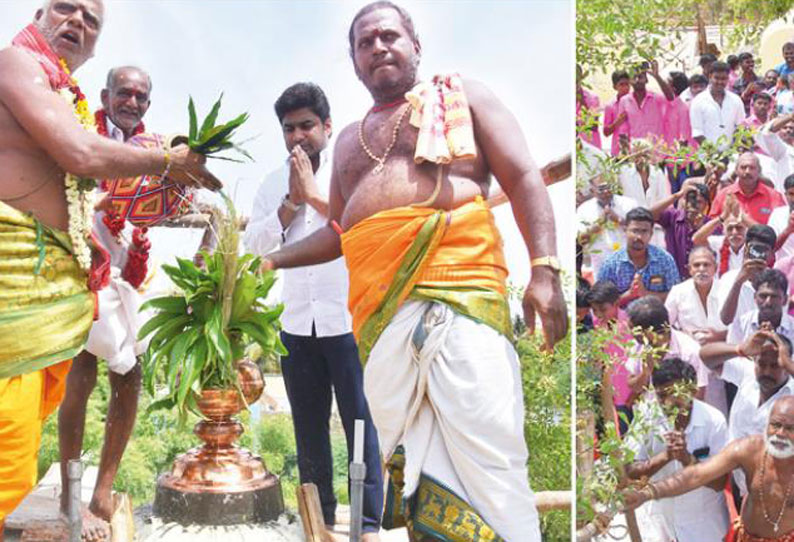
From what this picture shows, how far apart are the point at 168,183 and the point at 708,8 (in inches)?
87.9

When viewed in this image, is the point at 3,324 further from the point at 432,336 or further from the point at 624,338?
the point at 624,338

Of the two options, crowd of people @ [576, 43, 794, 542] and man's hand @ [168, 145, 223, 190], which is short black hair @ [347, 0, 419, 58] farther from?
crowd of people @ [576, 43, 794, 542]

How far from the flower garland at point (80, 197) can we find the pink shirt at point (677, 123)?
2203 millimetres

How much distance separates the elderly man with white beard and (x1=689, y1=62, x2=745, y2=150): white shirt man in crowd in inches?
32.1

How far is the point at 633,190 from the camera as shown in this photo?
4293 millimetres

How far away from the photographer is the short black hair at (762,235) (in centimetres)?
420

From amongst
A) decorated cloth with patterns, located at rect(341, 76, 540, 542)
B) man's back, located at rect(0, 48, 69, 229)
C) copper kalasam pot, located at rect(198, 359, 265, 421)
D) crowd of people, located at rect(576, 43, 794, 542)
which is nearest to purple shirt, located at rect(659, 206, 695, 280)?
crowd of people, located at rect(576, 43, 794, 542)

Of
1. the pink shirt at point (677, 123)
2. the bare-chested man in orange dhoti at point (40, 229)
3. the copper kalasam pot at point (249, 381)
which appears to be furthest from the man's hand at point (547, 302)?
the bare-chested man in orange dhoti at point (40, 229)

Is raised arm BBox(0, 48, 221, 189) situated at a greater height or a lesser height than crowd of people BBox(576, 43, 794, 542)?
greater

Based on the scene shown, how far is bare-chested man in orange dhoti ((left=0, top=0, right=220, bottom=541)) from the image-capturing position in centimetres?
334

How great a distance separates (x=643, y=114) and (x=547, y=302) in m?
1.10

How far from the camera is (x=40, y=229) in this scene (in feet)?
11.3

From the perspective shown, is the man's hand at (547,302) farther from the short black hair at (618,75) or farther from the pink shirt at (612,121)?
the short black hair at (618,75)

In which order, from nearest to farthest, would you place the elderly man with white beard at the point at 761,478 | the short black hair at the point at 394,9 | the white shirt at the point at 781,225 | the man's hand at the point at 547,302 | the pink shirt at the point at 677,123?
the man's hand at the point at 547,302
the short black hair at the point at 394,9
the elderly man with white beard at the point at 761,478
the white shirt at the point at 781,225
the pink shirt at the point at 677,123
